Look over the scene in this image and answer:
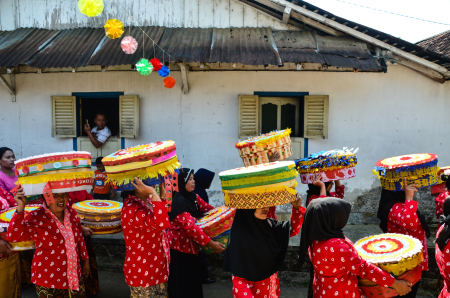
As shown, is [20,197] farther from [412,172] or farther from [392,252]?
[412,172]

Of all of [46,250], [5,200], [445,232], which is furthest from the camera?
[5,200]

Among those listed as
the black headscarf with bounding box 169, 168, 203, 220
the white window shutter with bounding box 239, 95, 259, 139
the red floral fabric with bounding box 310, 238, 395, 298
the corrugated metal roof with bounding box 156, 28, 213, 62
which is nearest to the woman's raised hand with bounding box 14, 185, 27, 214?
the black headscarf with bounding box 169, 168, 203, 220

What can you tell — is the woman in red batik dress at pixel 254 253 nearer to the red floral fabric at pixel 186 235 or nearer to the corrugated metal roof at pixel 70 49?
the red floral fabric at pixel 186 235

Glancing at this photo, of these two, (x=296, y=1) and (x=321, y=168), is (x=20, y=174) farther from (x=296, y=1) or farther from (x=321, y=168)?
(x=296, y=1)

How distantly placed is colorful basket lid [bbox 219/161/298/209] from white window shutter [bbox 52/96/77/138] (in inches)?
200

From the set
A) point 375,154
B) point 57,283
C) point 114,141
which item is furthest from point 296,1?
point 57,283

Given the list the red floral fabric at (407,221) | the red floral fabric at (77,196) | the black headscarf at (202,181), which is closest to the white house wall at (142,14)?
the black headscarf at (202,181)

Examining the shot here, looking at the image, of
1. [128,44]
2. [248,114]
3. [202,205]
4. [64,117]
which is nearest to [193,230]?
[202,205]

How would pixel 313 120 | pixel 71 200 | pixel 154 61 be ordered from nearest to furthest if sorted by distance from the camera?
pixel 71 200, pixel 154 61, pixel 313 120

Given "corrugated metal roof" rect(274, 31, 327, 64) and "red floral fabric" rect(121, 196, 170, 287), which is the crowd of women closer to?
"red floral fabric" rect(121, 196, 170, 287)

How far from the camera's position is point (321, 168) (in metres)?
3.58

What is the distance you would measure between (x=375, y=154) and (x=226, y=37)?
11.2 feet

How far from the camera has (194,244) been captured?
3758mm

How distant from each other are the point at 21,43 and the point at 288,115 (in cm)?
494
